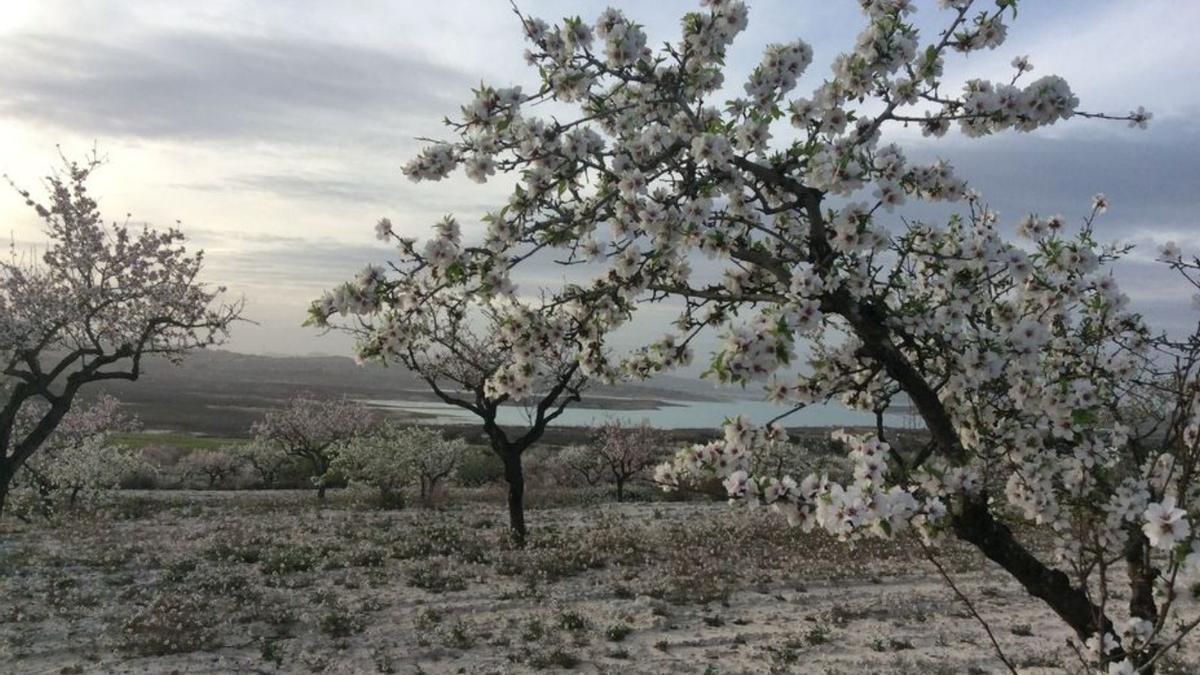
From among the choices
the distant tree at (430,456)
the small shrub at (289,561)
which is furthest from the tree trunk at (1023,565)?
the distant tree at (430,456)

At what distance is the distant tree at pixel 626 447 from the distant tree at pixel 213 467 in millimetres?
18765

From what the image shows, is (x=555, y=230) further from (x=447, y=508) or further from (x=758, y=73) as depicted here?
(x=447, y=508)

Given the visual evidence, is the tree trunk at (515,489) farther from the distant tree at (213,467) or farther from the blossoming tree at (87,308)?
the distant tree at (213,467)

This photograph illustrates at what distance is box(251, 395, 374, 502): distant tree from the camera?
33.5 m

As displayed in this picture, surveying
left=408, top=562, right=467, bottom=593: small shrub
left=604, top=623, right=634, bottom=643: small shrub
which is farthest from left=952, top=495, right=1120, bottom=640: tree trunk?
left=408, top=562, right=467, bottom=593: small shrub

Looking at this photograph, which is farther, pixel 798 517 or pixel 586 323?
pixel 586 323

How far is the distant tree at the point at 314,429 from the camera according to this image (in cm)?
3353

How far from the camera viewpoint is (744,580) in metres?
14.8

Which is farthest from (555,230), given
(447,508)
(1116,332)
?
(447,508)

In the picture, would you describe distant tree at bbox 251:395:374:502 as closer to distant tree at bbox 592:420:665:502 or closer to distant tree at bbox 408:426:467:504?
distant tree at bbox 408:426:467:504

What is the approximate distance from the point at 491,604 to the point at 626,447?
22535 mm

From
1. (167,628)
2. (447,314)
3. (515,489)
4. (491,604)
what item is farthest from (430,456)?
(447,314)

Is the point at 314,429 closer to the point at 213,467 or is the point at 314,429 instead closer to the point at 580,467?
the point at 213,467

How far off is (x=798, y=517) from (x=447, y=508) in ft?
76.7
